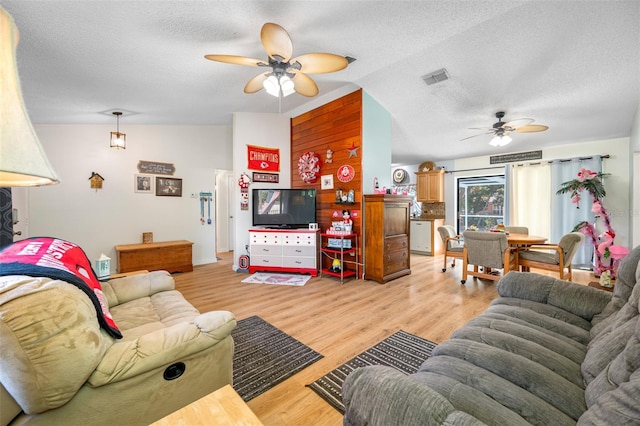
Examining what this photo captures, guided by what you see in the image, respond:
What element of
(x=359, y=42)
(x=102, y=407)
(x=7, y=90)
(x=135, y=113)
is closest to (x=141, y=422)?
(x=102, y=407)

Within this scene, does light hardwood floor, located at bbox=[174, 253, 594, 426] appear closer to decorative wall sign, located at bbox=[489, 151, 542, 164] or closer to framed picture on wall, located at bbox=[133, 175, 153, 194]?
framed picture on wall, located at bbox=[133, 175, 153, 194]

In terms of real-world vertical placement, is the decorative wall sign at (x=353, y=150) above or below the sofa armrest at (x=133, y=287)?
above

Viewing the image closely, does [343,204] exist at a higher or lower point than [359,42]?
lower

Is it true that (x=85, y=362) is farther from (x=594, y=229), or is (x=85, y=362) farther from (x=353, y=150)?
(x=594, y=229)

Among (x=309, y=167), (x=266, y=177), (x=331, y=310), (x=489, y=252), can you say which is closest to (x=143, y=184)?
(x=266, y=177)

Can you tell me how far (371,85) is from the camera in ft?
11.8

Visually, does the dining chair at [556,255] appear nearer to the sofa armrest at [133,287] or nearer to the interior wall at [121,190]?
the sofa armrest at [133,287]

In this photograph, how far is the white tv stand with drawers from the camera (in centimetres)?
412

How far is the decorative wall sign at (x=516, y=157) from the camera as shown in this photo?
208 inches

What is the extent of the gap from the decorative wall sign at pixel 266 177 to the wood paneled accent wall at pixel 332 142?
321 millimetres

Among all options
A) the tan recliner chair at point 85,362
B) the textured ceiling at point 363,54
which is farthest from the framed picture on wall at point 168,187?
the tan recliner chair at point 85,362

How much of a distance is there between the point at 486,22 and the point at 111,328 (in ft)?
11.4

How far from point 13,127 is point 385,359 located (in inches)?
85.9

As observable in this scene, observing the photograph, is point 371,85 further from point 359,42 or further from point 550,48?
point 550,48
